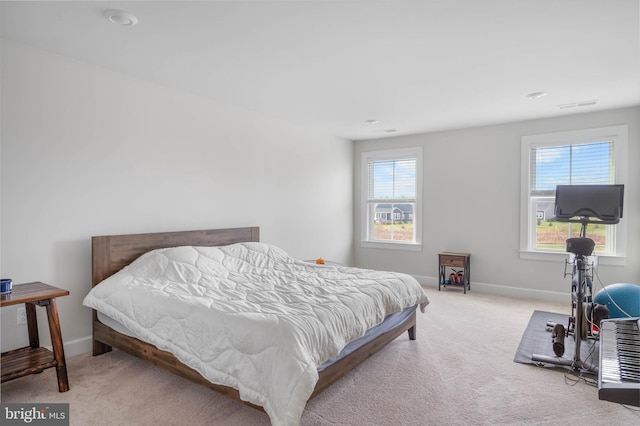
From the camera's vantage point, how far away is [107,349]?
3.04 metres

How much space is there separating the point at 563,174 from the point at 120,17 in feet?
16.5

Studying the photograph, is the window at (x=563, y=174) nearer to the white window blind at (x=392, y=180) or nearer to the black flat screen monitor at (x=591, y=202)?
the black flat screen monitor at (x=591, y=202)

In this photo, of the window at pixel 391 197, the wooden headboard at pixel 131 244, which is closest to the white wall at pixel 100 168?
the wooden headboard at pixel 131 244

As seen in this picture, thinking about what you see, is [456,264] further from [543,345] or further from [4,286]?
[4,286]

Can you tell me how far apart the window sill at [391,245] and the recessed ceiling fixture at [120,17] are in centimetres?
471

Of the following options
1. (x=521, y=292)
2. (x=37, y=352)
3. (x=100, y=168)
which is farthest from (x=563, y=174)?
(x=37, y=352)

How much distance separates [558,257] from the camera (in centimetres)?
464

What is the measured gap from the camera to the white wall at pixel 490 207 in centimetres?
424

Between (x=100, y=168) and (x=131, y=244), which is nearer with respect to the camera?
(x=100, y=168)

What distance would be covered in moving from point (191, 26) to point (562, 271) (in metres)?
4.99

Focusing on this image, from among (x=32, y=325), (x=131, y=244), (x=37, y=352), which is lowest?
(x=37, y=352)

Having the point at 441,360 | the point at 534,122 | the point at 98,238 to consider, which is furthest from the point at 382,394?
the point at 534,122

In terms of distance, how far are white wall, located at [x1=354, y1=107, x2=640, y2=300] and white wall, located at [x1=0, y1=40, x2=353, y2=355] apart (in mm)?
2438

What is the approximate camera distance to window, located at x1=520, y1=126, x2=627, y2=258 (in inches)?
169
